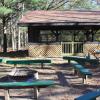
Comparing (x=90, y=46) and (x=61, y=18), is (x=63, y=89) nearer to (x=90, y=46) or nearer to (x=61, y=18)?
(x=90, y=46)

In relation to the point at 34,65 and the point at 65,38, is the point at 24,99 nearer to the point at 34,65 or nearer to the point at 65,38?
the point at 34,65

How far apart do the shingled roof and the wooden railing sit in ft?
6.11

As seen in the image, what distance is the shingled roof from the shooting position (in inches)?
1013

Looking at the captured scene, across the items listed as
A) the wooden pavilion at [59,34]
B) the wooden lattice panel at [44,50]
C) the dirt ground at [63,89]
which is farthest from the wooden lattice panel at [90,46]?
the dirt ground at [63,89]

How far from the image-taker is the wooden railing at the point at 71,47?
88.0ft

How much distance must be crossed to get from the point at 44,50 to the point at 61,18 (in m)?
2.92

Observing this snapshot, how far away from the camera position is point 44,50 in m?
26.5

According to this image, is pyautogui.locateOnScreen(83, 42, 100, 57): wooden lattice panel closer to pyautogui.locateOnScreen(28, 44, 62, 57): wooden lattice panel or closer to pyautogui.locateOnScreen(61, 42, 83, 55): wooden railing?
pyautogui.locateOnScreen(61, 42, 83, 55): wooden railing

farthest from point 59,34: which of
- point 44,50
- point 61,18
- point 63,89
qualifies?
point 63,89

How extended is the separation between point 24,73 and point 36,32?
46.1ft

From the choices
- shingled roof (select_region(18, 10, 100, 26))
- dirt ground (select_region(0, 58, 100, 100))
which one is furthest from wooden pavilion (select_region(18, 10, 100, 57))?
dirt ground (select_region(0, 58, 100, 100))

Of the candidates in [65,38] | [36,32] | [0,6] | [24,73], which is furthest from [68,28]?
[24,73]

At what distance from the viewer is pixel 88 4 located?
44.5 m

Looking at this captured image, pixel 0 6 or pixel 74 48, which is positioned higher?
pixel 0 6
